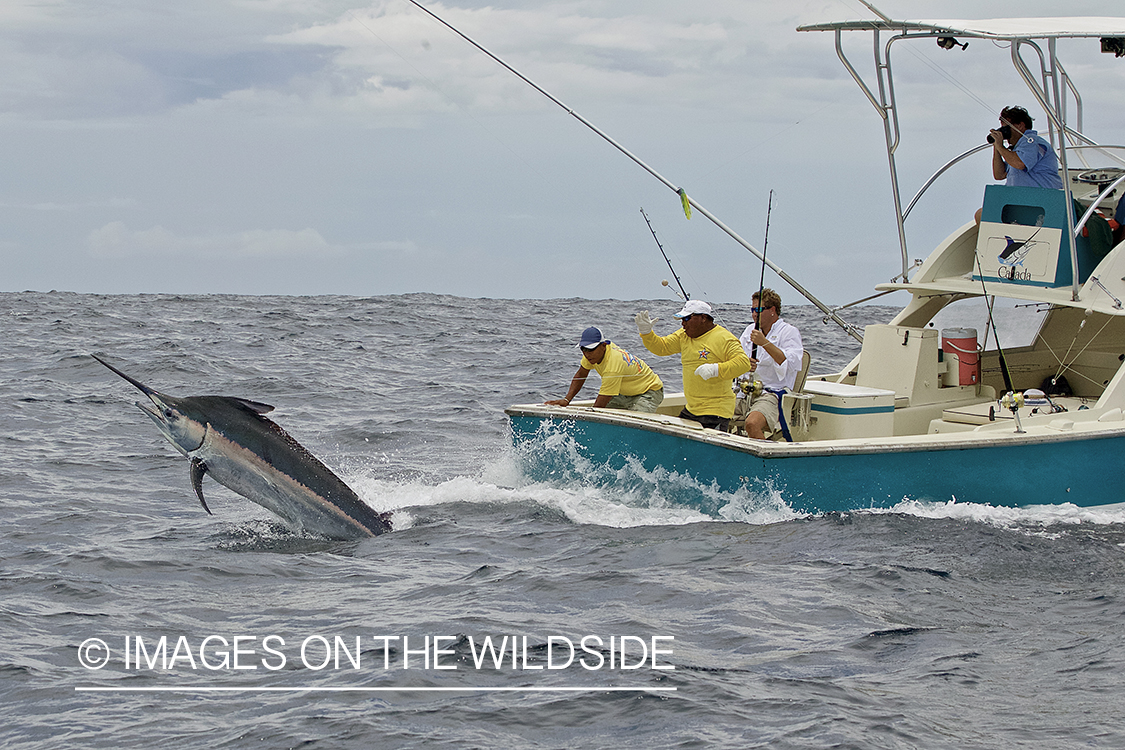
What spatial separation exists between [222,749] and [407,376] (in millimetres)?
15567

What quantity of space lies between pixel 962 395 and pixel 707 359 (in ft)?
9.87

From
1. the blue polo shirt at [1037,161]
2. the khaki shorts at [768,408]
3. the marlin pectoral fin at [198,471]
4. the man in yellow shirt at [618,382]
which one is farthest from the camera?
the blue polo shirt at [1037,161]

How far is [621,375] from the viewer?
1048 centimetres

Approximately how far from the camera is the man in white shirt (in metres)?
9.54

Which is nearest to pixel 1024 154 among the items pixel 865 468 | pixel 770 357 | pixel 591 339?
pixel 770 357

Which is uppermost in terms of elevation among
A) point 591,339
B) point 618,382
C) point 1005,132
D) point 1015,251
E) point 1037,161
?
point 1005,132

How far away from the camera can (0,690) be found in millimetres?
5730

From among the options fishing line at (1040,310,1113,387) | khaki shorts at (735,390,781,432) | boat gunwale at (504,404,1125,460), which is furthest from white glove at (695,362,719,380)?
fishing line at (1040,310,1113,387)

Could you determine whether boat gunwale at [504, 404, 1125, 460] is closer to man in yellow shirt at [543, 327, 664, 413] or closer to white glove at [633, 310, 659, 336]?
white glove at [633, 310, 659, 336]

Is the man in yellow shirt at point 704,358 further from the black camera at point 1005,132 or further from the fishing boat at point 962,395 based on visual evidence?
the black camera at point 1005,132

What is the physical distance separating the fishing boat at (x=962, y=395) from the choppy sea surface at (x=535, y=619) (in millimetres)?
246

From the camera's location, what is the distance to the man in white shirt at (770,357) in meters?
9.54

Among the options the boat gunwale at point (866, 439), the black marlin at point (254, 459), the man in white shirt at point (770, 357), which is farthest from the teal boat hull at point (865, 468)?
the black marlin at point (254, 459)

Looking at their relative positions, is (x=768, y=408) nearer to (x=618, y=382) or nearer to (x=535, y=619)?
(x=618, y=382)
